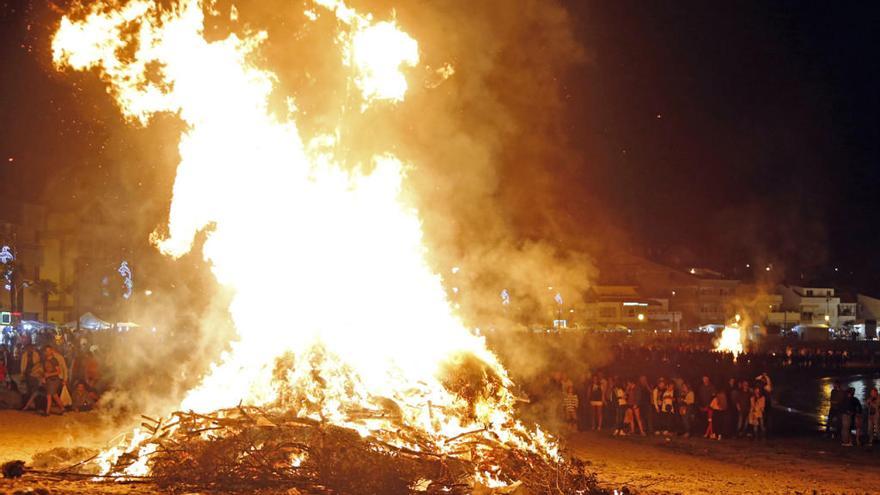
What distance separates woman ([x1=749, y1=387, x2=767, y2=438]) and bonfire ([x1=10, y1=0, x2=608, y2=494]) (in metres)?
7.12

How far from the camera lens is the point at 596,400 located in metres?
16.8

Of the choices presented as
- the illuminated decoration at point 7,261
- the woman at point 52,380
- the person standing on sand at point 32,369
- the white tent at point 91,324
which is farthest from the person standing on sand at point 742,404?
the illuminated decoration at point 7,261

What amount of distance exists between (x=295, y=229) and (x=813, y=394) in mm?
23651

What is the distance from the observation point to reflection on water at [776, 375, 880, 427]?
22.2 metres

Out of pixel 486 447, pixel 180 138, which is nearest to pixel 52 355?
pixel 180 138

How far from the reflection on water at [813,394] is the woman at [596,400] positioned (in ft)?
19.9

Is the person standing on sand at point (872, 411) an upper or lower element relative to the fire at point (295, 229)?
lower

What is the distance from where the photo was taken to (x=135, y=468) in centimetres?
888

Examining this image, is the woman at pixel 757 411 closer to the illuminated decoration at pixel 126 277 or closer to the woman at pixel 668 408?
the woman at pixel 668 408

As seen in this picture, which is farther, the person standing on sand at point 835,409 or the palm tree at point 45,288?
the palm tree at point 45,288

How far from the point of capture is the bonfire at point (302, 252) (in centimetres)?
969

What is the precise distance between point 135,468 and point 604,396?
1072 centimetres

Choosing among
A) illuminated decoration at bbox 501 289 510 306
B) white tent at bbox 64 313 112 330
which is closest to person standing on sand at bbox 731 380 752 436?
illuminated decoration at bbox 501 289 510 306

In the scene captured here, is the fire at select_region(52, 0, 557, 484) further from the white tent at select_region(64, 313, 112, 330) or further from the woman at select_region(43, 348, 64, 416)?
the white tent at select_region(64, 313, 112, 330)
